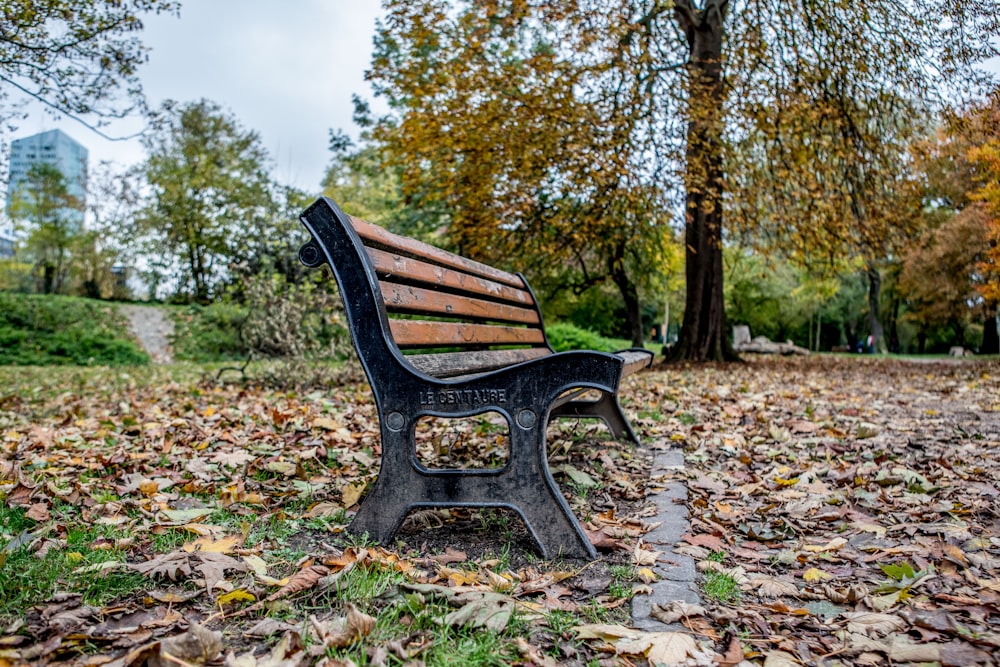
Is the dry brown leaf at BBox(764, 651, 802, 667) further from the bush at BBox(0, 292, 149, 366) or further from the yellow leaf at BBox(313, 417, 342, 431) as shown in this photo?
the bush at BBox(0, 292, 149, 366)

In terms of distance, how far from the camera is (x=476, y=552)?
8.48 feet

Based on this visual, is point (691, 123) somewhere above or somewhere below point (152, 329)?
above

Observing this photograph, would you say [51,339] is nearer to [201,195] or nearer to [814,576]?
[201,195]

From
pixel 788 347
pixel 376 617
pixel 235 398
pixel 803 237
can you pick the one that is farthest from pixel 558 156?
pixel 788 347

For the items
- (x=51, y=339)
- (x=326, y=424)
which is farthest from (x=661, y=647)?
(x=51, y=339)

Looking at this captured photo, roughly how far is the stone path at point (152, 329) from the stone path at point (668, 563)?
16.2 meters

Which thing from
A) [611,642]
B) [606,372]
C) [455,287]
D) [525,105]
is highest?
[525,105]

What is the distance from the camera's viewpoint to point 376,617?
194 centimetres

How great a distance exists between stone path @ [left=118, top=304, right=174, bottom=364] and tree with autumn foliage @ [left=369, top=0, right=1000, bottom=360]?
9239 millimetres

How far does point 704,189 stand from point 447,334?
25.9 ft

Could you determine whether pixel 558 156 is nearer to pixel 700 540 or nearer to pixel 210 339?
pixel 700 540

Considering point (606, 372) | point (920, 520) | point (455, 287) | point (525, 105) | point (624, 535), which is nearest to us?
point (606, 372)

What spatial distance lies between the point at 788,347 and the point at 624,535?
2473 cm

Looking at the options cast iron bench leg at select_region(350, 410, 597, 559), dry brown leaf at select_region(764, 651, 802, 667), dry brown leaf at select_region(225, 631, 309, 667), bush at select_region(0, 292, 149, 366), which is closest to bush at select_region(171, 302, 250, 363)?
bush at select_region(0, 292, 149, 366)
